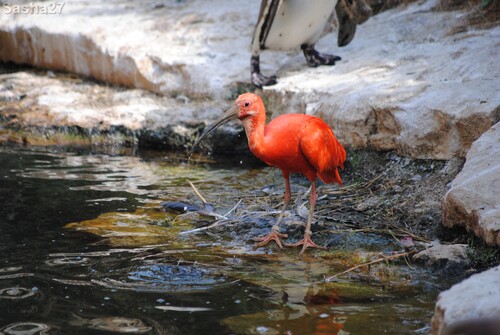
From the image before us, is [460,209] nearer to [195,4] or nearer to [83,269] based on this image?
[83,269]

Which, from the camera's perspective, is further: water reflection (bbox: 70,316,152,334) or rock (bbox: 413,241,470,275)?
rock (bbox: 413,241,470,275)

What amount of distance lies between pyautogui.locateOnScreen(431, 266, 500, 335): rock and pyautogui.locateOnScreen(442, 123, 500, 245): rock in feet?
4.67

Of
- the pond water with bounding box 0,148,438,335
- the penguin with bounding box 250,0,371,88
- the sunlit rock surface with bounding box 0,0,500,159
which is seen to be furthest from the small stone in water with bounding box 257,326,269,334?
the penguin with bounding box 250,0,371,88

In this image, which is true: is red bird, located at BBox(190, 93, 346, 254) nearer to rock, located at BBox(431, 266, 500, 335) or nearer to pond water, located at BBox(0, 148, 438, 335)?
pond water, located at BBox(0, 148, 438, 335)

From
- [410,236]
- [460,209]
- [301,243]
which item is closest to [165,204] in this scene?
[301,243]

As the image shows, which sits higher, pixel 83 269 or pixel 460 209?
pixel 460 209

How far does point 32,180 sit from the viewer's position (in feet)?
25.4

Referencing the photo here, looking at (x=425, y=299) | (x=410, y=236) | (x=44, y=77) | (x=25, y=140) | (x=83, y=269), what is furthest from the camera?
(x=44, y=77)

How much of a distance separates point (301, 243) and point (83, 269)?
1688 mm

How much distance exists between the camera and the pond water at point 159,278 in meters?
4.31

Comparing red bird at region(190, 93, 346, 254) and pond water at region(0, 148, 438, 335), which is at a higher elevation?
red bird at region(190, 93, 346, 254)

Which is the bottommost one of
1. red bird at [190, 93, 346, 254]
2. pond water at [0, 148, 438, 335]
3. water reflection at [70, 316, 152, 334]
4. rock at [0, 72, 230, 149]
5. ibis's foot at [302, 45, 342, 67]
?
pond water at [0, 148, 438, 335]

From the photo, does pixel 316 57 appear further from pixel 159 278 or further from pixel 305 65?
pixel 159 278

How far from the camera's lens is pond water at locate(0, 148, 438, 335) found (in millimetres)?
4309
